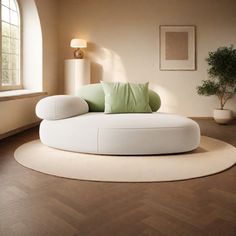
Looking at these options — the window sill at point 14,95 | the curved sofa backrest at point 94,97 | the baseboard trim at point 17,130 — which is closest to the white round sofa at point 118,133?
→ the curved sofa backrest at point 94,97

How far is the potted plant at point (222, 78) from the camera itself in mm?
5234

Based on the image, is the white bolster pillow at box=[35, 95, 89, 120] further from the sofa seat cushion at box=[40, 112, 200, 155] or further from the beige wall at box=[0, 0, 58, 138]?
the beige wall at box=[0, 0, 58, 138]

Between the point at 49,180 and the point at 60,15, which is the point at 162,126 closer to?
the point at 49,180

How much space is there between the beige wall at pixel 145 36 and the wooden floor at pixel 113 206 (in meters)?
3.65

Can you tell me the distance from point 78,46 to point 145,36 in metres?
1.41

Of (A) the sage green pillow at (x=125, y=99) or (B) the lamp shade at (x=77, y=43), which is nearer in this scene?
(A) the sage green pillow at (x=125, y=99)

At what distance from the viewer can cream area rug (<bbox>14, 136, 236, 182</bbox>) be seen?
7.63 feet

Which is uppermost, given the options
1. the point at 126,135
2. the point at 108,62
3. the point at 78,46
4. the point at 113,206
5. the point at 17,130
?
the point at 78,46

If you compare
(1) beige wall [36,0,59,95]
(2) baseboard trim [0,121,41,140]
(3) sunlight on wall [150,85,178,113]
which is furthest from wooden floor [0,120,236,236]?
(3) sunlight on wall [150,85,178,113]

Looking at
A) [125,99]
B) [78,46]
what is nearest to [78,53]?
[78,46]

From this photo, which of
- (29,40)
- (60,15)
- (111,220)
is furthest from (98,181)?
(60,15)

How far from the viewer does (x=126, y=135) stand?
281 cm

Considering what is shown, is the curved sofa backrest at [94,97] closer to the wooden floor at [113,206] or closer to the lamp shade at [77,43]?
the wooden floor at [113,206]

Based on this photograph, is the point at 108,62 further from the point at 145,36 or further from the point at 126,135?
the point at 126,135
